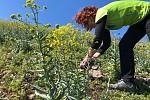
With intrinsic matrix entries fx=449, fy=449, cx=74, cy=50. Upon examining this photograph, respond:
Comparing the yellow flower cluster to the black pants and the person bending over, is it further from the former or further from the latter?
the black pants

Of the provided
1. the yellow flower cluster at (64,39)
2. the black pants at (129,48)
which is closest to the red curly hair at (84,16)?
the black pants at (129,48)

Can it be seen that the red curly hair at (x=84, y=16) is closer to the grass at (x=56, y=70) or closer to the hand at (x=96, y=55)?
the grass at (x=56, y=70)

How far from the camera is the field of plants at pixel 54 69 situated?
478 centimetres

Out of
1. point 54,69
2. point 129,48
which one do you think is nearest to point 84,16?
point 129,48

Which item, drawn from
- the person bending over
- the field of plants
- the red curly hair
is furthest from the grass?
the red curly hair

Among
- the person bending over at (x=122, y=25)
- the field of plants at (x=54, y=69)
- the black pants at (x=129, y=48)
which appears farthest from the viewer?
the black pants at (x=129, y=48)

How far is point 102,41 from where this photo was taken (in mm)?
7285

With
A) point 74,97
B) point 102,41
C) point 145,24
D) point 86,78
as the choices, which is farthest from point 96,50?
point 74,97

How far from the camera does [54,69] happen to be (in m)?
5.66

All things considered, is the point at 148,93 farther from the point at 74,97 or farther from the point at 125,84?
the point at 74,97

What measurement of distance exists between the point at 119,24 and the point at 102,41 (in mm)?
469

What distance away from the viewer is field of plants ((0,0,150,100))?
15.7 ft

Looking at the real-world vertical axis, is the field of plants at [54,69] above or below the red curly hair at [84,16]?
below

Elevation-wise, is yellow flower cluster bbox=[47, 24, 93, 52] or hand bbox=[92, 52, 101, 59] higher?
yellow flower cluster bbox=[47, 24, 93, 52]
